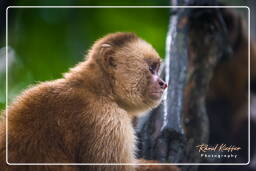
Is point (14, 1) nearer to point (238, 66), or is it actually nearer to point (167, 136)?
point (167, 136)

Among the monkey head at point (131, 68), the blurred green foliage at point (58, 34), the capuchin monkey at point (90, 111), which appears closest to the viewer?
the capuchin monkey at point (90, 111)

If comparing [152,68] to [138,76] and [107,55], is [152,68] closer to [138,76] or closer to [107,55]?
[138,76]

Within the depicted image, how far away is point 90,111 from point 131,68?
0.40 metres

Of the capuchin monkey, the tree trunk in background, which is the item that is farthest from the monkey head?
the tree trunk in background

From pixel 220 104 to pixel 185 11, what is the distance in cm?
126

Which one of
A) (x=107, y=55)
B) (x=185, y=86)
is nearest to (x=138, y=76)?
(x=107, y=55)

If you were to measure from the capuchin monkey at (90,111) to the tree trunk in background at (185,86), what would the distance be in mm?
152

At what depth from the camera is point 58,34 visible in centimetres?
345

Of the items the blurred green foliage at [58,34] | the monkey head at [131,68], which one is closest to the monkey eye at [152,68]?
the monkey head at [131,68]

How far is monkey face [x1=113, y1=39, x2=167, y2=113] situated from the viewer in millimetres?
3107

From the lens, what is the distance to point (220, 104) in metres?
4.46

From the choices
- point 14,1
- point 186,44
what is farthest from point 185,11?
point 14,1

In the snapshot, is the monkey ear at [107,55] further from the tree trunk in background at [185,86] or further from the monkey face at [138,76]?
Answer: the tree trunk in background at [185,86]

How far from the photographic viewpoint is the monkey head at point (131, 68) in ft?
10.1
